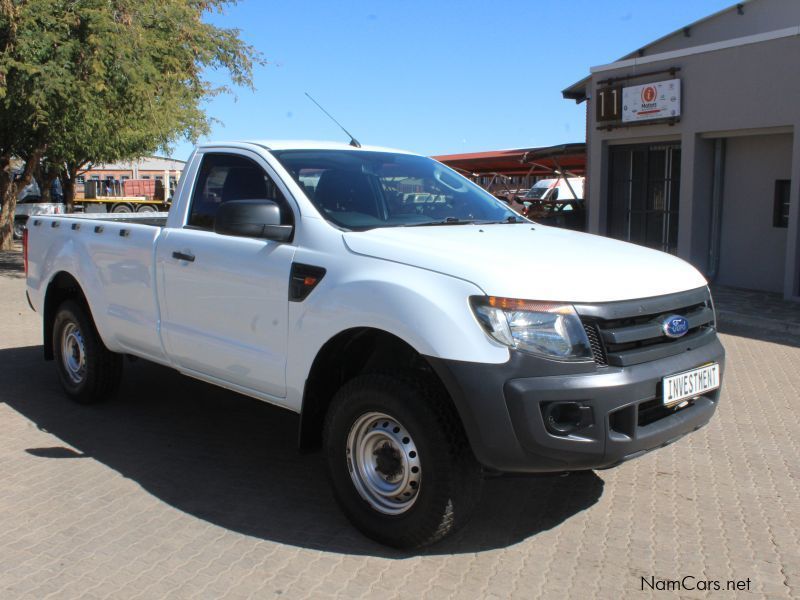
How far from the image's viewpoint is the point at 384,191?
4793 mm

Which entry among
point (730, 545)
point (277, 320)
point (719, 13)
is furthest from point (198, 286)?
point (719, 13)

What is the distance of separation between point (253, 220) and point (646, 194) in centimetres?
1185

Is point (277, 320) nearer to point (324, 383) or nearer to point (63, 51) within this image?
point (324, 383)

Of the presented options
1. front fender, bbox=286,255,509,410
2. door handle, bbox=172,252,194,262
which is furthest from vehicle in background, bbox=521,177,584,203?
front fender, bbox=286,255,509,410

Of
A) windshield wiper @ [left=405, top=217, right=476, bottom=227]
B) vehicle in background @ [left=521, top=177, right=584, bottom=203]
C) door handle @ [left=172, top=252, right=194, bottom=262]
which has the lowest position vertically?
vehicle in background @ [left=521, top=177, right=584, bottom=203]

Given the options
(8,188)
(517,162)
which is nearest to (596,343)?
(517,162)

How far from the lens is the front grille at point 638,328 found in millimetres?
3451

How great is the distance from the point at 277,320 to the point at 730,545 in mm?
2481

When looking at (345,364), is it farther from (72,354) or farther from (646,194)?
(646,194)

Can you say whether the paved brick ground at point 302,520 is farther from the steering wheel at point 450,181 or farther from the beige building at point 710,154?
the beige building at point 710,154

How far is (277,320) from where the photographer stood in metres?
4.25

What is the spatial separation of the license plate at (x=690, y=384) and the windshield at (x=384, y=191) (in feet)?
5.06

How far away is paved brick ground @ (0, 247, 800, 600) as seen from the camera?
11.7 ft

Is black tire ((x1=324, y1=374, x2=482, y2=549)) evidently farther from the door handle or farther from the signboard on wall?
the signboard on wall
